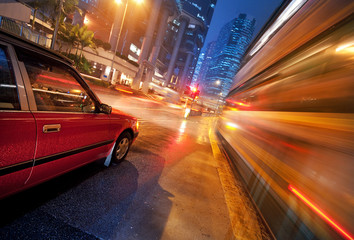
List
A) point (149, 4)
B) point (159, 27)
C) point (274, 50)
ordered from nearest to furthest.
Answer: point (274, 50) → point (149, 4) → point (159, 27)

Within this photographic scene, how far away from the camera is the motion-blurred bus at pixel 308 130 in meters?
1.94

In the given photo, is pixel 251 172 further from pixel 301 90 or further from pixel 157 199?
pixel 157 199

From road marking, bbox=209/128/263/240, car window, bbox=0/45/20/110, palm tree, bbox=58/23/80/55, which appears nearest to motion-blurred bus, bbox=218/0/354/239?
road marking, bbox=209/128/263/240

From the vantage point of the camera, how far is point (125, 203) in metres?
2.58

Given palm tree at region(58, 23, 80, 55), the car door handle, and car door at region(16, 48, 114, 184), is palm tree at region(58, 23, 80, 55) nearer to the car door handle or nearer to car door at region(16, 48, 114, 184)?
car door at region(16, 48, 114, 184)

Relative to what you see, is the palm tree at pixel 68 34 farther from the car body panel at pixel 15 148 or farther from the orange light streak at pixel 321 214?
the orange light streak at pixel 321 214

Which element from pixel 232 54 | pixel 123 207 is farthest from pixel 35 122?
pixel 232 54

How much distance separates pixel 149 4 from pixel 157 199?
42648 mm

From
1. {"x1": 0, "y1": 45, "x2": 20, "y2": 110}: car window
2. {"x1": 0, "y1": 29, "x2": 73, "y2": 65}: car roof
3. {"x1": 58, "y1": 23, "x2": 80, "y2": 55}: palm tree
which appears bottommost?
{"x1": 0, "y1": 45, "x2": 20, "y2": 110}: car window

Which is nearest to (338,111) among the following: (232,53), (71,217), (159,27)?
(71,217)

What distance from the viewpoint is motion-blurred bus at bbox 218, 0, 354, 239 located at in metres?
1.94

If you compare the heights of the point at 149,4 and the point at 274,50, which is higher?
the point at 149,4

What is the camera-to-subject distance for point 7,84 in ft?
5.44

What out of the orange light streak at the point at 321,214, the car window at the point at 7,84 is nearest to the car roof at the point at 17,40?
the car window at the point at 7,84
